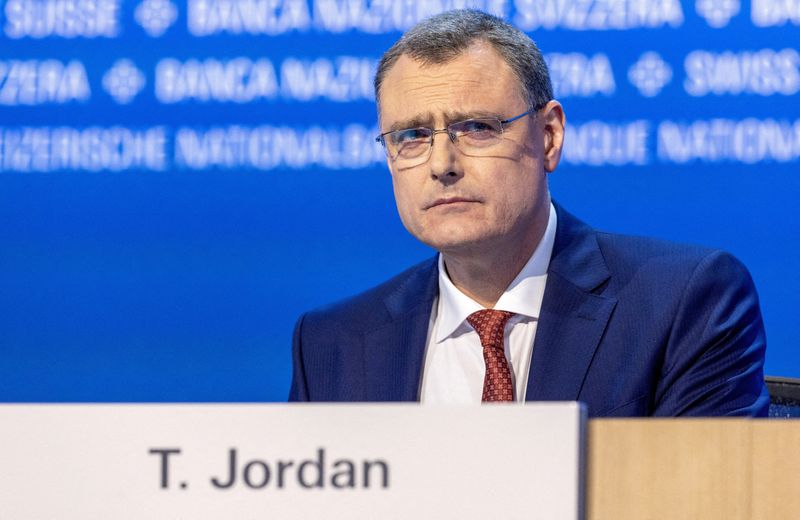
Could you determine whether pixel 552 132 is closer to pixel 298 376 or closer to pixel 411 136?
pixel 411 136

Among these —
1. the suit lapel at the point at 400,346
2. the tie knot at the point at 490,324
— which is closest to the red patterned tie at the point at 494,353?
the tie knot at the point at 490,324

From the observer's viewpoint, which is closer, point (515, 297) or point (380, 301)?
point (515, 297)

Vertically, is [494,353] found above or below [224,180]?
below

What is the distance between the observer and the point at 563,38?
308 cm

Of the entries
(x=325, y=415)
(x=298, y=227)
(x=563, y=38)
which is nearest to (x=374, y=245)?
(x=298, y=227)

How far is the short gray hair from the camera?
1825mm

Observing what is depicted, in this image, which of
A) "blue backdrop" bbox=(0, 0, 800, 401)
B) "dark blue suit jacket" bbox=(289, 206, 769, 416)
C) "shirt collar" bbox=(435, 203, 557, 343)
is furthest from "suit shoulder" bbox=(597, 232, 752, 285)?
"blue backdrop" bbox=(0, 0, 800, 401)

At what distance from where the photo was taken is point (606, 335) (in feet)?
5.51

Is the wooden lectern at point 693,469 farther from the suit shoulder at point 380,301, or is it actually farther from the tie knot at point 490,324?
the suit shoulder at point 380,301

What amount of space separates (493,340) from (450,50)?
53 centimetres

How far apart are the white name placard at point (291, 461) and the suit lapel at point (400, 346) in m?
0.90

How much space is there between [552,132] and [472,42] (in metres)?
0.26

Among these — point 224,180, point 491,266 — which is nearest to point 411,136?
point 491,266

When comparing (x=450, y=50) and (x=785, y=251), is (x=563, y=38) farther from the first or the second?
(x=450, y=50)
